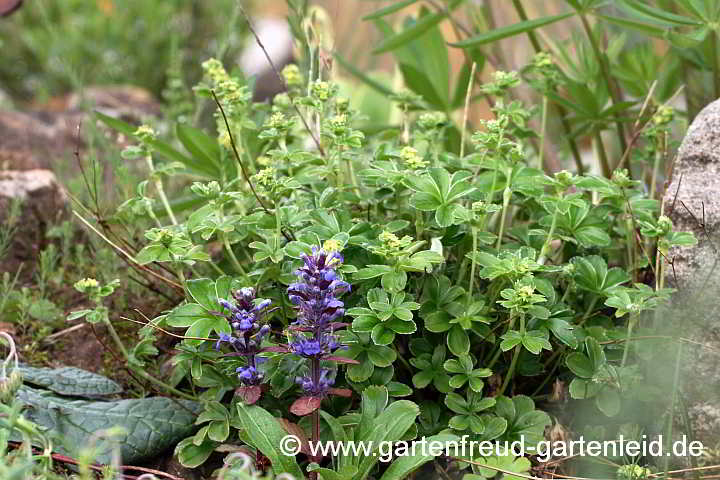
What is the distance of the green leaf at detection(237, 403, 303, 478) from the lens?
146cm

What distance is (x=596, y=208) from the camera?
1.80 metres

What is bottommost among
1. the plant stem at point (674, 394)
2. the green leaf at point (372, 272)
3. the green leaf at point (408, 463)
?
the plant stem at point (674, 394)

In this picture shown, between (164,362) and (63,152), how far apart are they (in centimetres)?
147

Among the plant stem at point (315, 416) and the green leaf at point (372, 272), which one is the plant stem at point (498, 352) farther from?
the plant stem at point (315, 416)

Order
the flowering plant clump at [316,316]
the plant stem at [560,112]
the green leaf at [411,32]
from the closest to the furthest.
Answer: the flowering plant clump at [316,316], the plant stem at [560,112], the green leaf at [411,32]

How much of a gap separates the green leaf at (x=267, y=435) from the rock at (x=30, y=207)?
1.04 meters

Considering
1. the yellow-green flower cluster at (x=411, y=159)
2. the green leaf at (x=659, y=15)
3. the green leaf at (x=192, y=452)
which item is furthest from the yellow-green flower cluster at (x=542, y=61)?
the green leaf at (x=192, y=452)

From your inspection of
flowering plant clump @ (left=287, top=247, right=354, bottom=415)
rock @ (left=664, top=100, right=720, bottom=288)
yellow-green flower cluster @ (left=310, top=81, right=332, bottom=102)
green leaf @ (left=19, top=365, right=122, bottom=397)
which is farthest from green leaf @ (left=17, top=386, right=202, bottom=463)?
rock @ (left=664, top=100, right=720, bottom=288)

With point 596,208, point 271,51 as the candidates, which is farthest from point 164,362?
point 271,51

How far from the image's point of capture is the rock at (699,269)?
160 centimetres

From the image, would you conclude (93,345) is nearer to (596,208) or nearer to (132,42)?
(596,208)

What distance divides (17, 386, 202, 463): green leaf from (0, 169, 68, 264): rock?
28.1 inches

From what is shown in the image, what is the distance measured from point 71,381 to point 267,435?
1.66 feet

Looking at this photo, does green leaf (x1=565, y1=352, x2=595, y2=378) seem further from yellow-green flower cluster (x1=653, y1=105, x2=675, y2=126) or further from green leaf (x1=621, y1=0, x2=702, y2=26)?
green leaf (x1=621, y1=0, x2=702, y2=26)
